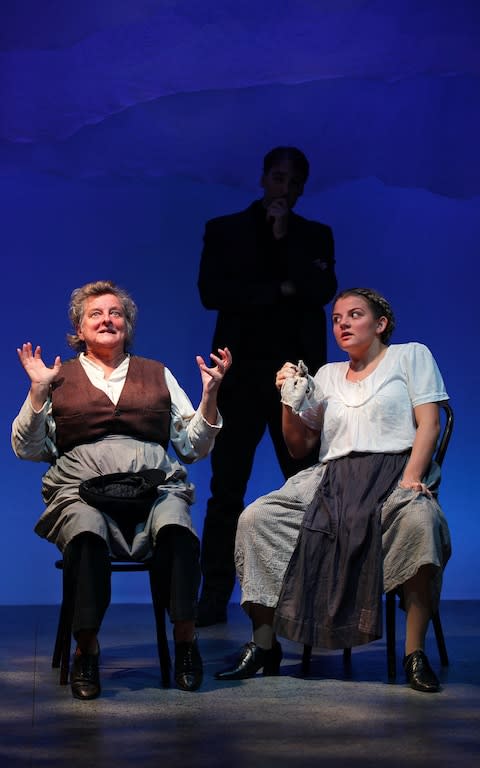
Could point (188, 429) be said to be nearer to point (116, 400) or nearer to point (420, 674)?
point (116, 400)

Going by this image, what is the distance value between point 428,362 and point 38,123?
2535 mm

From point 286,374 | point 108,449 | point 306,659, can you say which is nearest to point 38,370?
point 108,449

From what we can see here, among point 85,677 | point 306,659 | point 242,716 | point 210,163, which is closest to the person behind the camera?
point 242,716

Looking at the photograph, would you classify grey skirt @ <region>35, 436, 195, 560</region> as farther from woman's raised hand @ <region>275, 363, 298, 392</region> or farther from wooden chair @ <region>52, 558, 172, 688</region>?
woman's raised hand @ <region>275, 363, 298, 392</region>

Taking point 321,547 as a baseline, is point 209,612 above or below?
below

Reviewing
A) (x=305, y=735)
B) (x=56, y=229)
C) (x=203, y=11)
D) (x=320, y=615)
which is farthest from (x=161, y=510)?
(x=203, y=11)

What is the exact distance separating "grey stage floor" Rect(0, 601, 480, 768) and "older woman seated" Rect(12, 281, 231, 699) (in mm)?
183

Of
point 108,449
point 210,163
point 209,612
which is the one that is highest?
point 210,163

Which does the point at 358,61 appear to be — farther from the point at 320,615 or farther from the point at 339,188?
the point at 320,615

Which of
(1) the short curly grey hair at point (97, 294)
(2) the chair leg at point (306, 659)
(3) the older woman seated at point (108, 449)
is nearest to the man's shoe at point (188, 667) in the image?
(3) the older woman seated at point (108, 449)

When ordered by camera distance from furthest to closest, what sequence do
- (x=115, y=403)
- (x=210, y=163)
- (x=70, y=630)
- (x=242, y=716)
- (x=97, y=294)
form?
(x=210, y=163) → (x=97, y=294) → (x=115, y=403) → (x=70, y=630) → (x=242, y=716)

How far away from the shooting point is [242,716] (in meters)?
3.03

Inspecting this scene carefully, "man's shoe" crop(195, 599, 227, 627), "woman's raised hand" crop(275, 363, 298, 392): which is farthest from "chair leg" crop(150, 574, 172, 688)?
"man's shoe" crop(195, 599, 227, 627)

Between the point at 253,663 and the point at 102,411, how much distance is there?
0.92 meters
